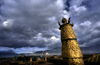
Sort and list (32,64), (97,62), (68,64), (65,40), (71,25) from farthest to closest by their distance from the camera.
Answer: (32,64) < (71,25) < (65,40) < (68,64) < (97,62)

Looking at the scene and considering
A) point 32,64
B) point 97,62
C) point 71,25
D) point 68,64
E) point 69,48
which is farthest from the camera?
point 32,64

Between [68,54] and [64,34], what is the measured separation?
2.52 metres

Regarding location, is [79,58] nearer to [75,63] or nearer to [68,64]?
[75,63]

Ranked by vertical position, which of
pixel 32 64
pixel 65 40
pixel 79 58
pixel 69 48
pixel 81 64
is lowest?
pixel 32 64

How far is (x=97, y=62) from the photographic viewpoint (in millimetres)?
6301

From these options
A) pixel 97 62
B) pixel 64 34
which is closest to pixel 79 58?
pixel 97 62

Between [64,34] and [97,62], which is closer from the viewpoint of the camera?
[97,62]

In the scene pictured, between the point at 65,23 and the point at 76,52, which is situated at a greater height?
the point at 65,23

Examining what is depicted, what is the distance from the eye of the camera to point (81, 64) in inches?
262

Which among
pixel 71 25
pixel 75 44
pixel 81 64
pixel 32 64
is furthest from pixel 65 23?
pixel 32 64

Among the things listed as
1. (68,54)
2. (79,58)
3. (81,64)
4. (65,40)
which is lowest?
(81,64)

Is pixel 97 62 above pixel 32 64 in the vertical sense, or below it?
above

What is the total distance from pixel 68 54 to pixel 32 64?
8.11 m

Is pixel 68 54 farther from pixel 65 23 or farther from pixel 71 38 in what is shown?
pixel 65 23
